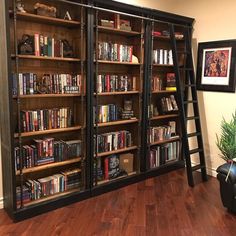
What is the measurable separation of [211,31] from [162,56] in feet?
2.51

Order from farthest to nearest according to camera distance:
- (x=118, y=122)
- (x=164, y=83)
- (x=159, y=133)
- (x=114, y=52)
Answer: (x=164, y=83), (x=159, y=133), (x=118, y=122), (x=114, y=52)

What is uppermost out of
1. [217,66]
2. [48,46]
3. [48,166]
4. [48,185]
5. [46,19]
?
[46,19]

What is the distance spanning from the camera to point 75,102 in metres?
3.26

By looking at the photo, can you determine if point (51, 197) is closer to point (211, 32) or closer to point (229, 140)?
point (229, 140)

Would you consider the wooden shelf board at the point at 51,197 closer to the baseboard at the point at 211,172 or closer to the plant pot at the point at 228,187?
the plant pot at the point at 228,187

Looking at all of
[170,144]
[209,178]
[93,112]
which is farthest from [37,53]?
[209,178]

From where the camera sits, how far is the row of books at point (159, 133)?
3.90m

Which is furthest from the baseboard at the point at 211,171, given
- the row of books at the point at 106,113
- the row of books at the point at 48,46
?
the row of books at the point at 48,46

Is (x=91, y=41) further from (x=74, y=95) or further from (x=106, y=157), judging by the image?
(x=106, y=157)

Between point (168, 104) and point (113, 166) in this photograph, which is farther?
point (168, 104)

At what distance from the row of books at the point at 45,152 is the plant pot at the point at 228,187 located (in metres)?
1.62

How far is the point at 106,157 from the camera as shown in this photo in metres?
3.51

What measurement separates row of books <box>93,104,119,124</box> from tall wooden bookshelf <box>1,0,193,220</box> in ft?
0.04

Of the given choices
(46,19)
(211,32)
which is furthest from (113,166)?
(211,32)
